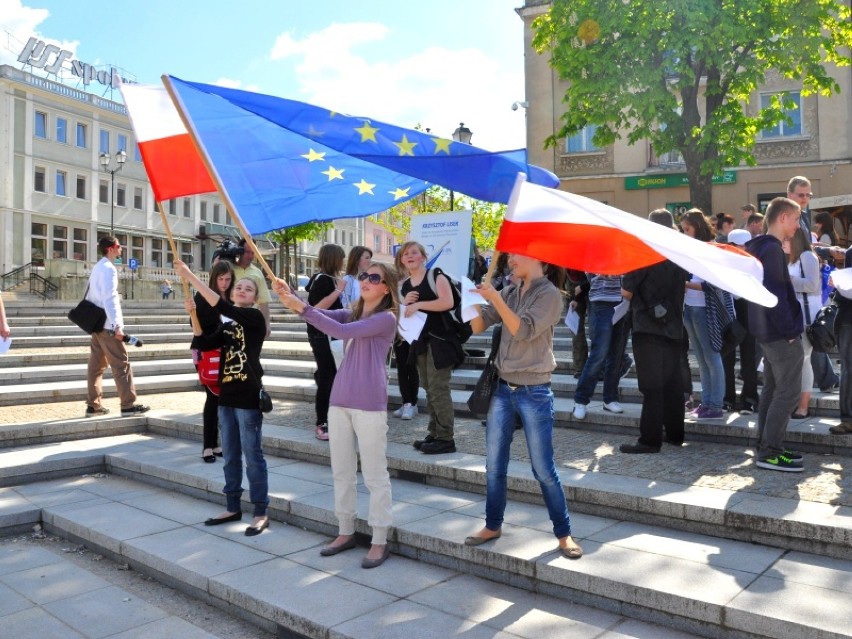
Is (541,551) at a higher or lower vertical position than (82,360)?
lower

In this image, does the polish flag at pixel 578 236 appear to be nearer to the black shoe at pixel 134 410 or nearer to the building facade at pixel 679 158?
the black shoe at pixel 134 410

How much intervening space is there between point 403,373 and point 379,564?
401 cm

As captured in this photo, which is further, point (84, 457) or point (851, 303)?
point (84, 457)

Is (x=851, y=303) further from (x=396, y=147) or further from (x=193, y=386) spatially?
(x=193, y=386)

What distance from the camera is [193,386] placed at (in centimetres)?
1193

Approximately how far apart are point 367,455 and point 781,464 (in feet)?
10.8

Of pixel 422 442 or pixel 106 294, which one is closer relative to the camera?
pixel 422 442

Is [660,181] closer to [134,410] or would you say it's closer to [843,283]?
[843,283]

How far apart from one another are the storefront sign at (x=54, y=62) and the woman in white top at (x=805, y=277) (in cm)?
4958

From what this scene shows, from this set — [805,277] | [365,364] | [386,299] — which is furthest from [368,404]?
[805,277]

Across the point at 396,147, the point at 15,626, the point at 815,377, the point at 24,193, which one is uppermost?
the point at 24,193

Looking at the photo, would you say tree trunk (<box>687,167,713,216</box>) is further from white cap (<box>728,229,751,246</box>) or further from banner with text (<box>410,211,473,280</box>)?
white cap (<box>728,229,751,246</box>)

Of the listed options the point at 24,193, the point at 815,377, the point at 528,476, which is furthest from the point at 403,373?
the point at 24,193

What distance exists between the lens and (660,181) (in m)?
29.3
